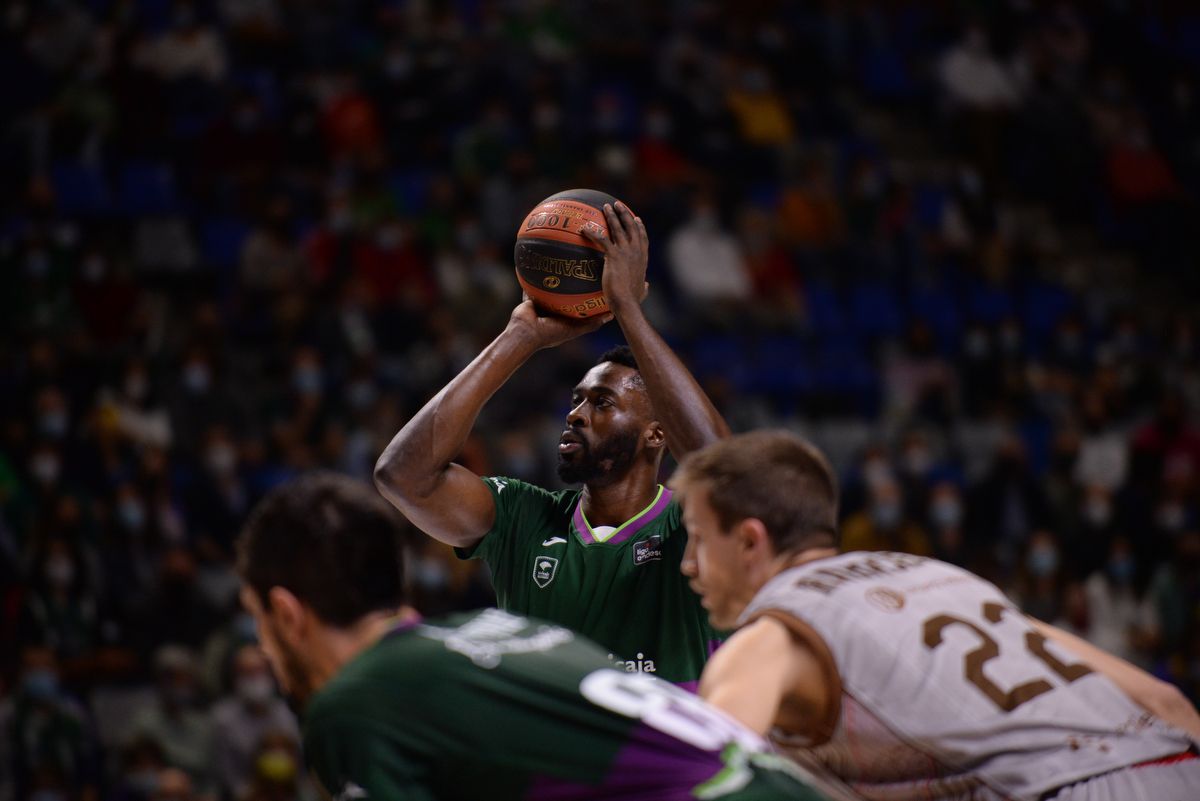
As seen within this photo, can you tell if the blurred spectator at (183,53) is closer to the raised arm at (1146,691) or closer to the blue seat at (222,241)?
the blue seat at (222,241)

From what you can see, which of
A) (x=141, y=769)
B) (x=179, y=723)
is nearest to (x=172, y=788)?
(x=141, y=769)

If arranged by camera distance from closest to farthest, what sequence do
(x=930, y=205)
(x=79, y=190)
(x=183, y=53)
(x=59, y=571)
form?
(x=59, y=571) < (x=79, y=190) < (x=183, y=53) < (x=930, y=205)

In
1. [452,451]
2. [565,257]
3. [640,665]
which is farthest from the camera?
[565,257]

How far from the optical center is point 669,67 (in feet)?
53.4

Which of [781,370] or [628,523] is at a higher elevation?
[628,523]

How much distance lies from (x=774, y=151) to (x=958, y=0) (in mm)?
4561

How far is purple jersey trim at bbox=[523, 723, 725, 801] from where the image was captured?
2.59m

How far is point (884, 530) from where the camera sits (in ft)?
39.1

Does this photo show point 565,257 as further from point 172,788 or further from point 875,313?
point 875,313

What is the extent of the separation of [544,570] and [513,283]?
856cm

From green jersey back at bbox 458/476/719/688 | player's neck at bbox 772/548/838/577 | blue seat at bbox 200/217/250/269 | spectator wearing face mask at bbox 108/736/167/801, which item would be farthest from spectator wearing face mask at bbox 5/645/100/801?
player's neck at bbox 772/548/838/577

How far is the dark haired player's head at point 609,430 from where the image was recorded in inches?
193

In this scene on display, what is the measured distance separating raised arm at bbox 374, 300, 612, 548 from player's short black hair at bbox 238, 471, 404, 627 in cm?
188

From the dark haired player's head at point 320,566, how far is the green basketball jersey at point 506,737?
124mm
